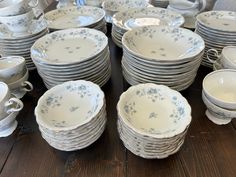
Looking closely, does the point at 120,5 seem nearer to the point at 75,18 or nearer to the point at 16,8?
the point at 75,18

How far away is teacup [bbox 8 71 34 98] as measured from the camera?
611mm

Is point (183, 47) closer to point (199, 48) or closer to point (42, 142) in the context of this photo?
point (199, 48)

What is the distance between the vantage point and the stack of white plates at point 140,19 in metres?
0.77

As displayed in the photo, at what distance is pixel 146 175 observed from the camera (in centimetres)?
45

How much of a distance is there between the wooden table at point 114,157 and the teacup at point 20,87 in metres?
0.10

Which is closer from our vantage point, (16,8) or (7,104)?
(7,104)

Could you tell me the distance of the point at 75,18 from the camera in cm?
88

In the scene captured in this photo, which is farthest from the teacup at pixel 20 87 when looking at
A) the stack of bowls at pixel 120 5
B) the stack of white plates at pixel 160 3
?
the stack of white plates at pixel 160 3

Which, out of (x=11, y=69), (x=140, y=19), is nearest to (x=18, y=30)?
(x=11, y=69)

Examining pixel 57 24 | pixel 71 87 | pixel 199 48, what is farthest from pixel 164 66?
pixel 57 24

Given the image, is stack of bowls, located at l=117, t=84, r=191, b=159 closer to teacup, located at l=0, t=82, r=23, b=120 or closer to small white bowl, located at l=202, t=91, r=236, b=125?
small white bowl, located at l=202, t=91, r=236, b=125

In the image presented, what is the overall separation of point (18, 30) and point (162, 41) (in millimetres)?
446

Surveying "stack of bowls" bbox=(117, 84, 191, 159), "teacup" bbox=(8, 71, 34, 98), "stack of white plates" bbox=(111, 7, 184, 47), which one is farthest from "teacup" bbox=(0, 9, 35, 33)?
"stack of bowls" bbox=(117, 84, 191, 159)

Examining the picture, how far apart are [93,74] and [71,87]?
9 centimetres
